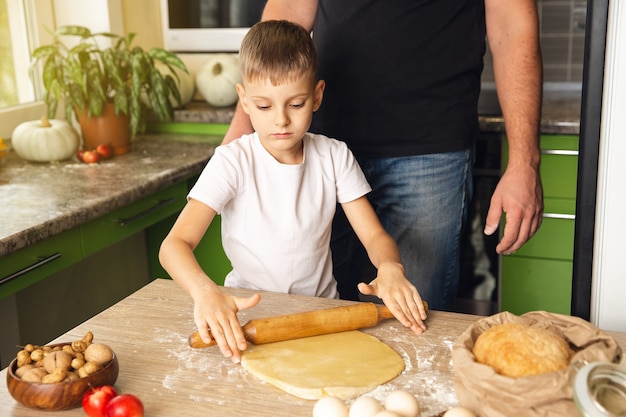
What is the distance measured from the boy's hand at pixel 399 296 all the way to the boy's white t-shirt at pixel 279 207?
0.26m

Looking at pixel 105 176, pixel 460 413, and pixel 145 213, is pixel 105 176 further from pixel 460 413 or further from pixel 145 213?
pixel 460 413

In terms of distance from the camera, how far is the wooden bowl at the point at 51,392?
80 centimetres

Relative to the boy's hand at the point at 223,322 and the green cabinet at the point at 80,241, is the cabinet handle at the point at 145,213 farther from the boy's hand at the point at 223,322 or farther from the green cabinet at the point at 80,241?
the boy's hand at the point at 223,322

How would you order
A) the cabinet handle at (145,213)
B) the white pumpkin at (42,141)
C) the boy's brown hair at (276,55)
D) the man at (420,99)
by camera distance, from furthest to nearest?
the white pumpkin at (42,141), the cabinet handle at (145,213), the man at (420,99), the boy's brown hair at (276,55)

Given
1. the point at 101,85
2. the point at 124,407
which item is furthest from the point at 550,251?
the point at 124,407

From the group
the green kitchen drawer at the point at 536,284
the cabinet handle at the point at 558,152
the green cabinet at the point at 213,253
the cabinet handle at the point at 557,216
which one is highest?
the cabinet handle at the point at 558,152

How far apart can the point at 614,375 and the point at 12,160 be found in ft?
6.90

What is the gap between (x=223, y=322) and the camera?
3.19 feet

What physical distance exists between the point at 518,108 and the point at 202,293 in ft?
Result: 2.80

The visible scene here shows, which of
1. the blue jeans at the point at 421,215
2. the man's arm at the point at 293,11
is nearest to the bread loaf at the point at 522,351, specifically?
the blue jeans at the point at 421,215

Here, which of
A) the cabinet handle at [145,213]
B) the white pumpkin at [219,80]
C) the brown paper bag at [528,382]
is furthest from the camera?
the white pumpkin at [219,80]

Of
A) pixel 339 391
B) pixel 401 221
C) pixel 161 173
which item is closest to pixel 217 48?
pixel 161 173

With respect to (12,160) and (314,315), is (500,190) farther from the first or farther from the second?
(12,160)

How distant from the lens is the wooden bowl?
80 cm
